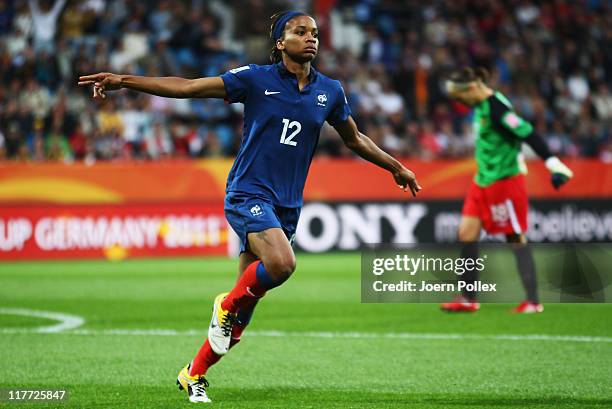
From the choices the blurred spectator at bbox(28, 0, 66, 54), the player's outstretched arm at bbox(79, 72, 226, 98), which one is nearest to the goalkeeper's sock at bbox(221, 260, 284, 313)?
the player's outstretched arm at bbox(79, 72, 226, 98)

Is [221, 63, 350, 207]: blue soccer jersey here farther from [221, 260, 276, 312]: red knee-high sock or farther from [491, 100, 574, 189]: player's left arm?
[491, 100, 574, 189]: player's left arm

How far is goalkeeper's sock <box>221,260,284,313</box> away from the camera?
6172 millimetres

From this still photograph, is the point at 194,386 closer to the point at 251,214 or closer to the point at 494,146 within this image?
the point at 251,214

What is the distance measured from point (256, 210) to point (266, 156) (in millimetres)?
366

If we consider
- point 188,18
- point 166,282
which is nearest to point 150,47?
point 188,18

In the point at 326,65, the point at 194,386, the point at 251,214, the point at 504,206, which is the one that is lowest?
the point at 194,386

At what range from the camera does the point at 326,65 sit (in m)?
22.6

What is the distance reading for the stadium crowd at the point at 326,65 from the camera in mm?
19438

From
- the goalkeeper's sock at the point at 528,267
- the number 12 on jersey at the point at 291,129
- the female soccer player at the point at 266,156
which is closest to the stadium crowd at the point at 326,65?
the goalkeeper's sock at the point at 528,267

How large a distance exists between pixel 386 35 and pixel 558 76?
4.19m

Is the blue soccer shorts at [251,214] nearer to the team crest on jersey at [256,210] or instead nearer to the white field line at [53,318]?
the team crest on jersey at [256,210]

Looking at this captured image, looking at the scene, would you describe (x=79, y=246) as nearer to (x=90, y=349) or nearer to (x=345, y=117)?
(x=90, y=349)

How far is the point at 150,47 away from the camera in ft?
71.3

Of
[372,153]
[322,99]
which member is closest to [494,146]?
[372,153]
